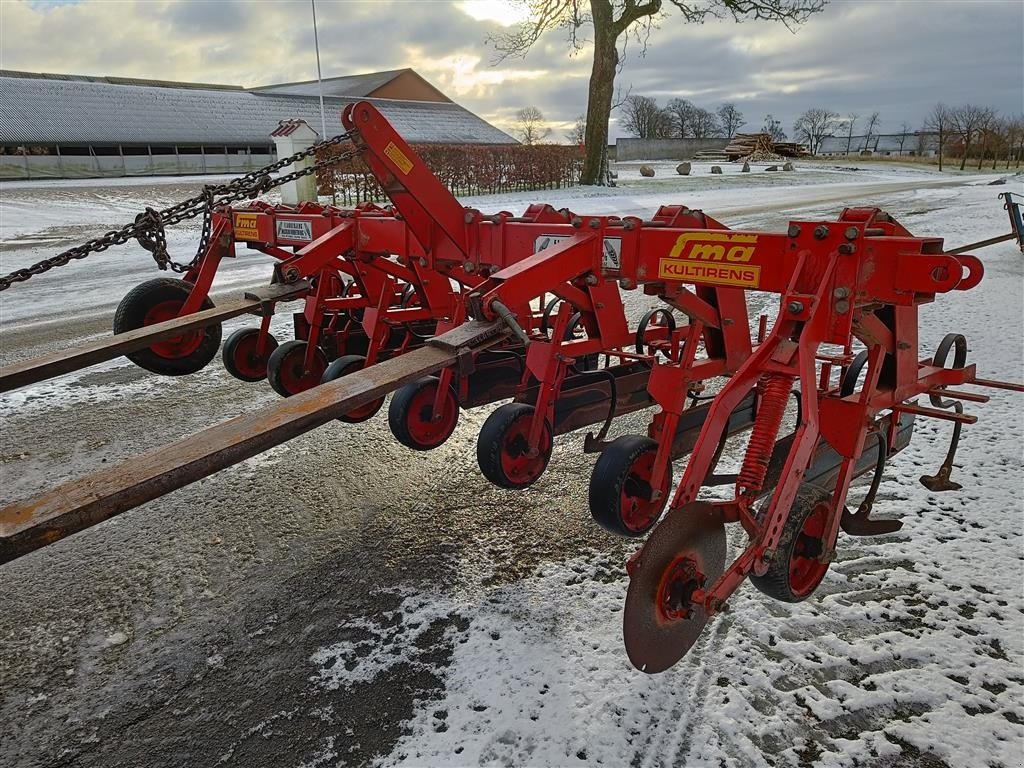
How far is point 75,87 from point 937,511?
4365 cm

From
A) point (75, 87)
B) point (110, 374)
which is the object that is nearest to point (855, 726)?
point (110, 374)

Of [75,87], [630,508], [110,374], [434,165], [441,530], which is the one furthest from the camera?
[75,87]

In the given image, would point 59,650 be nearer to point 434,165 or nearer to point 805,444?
point 805,444

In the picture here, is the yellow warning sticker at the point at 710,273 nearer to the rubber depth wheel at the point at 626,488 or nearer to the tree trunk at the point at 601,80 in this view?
the rubber depth wheel at the point at 626,488

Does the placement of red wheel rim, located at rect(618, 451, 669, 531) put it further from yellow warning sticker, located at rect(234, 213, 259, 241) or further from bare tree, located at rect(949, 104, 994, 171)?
bare tree, located at rect(949, 104, 994, 171)

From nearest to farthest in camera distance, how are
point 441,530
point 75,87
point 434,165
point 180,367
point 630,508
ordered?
point 630,508
point 441,530
point 180,367
point 434,165
point 75,87

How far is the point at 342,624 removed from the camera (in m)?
2.84

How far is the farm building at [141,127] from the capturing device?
104 feet

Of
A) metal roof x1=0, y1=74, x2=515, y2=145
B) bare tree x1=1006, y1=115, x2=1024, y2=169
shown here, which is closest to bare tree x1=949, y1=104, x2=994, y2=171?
bare tree x1=1006, y1=115, x2=1024, y2=169

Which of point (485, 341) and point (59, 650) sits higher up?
point (485, 341)

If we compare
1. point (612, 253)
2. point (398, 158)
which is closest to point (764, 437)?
point (612, 253)

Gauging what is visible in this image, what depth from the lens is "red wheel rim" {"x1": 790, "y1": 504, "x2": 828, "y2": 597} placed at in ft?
8.78

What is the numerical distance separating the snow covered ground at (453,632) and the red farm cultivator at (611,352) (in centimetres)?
28

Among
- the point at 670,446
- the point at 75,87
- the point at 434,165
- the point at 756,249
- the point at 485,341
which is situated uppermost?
the point at 75,87
